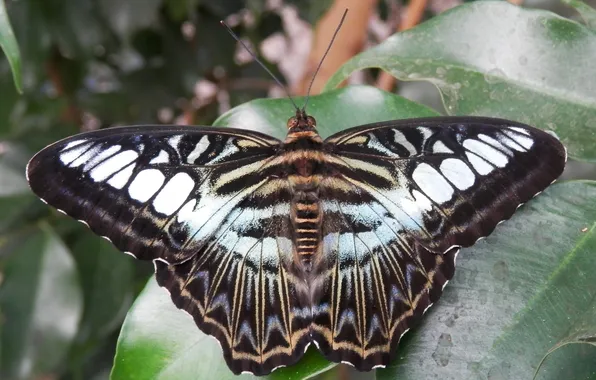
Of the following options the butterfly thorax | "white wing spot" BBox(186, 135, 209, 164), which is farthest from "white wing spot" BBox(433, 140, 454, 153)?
"white wing spot" BBox(186, 135, 209, 164)

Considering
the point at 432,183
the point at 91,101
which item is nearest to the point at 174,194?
the point at 432,183

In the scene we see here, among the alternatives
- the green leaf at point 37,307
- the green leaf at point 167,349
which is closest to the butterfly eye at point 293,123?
the green leaf at point 167,349

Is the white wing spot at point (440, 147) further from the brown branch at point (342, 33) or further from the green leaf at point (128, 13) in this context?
the green leaf at point (128, 13)

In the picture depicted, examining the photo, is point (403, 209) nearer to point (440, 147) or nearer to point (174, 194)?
point (440, 147)

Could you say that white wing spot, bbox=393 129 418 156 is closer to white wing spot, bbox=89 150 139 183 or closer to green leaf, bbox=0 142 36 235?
white wing spot, bbox=89 150 139 183

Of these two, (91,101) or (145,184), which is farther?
(91,101)

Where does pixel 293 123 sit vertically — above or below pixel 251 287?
above

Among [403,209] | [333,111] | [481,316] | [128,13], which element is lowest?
[481,316]
